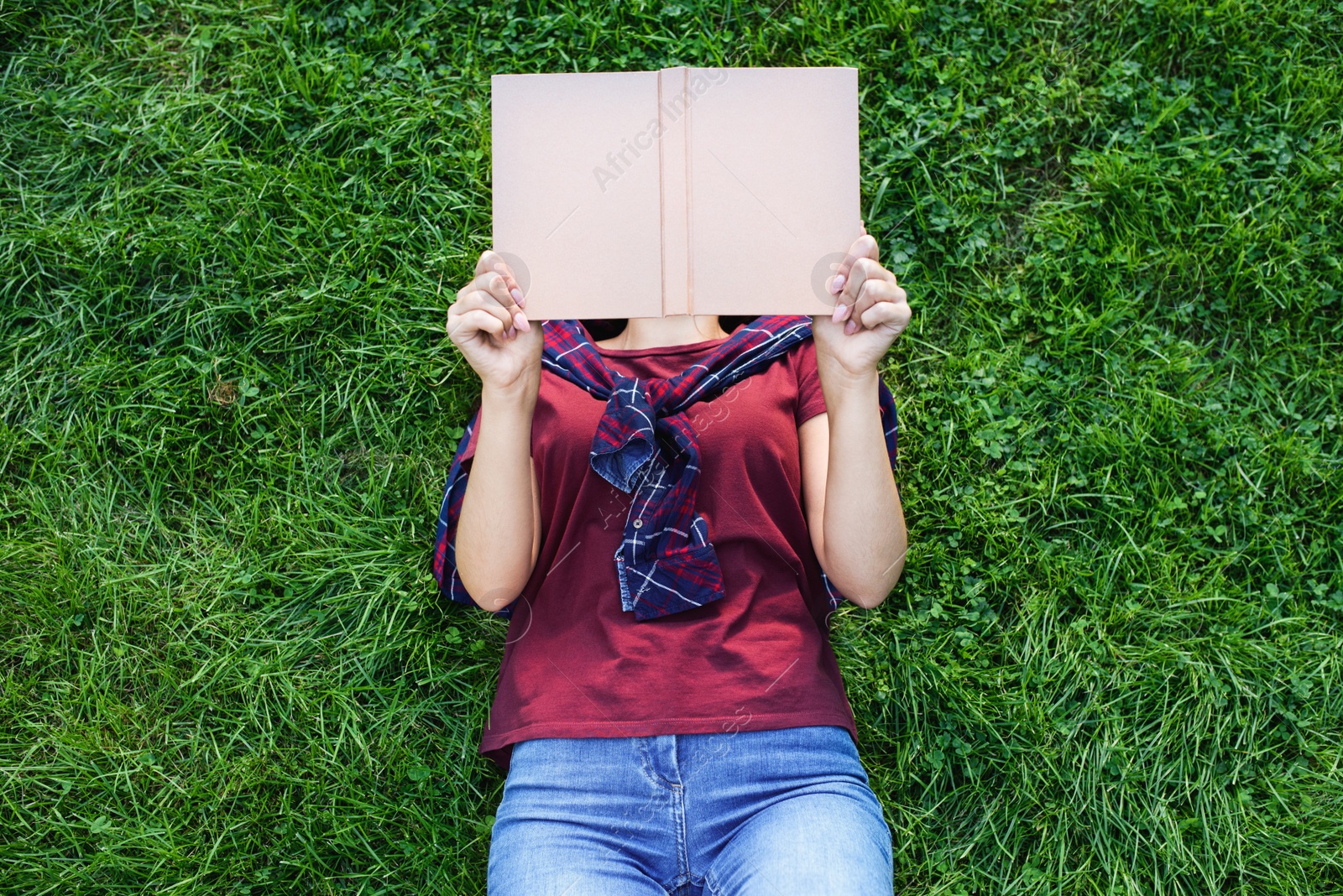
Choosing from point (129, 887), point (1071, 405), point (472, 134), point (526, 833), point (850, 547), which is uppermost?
point (472, 134)

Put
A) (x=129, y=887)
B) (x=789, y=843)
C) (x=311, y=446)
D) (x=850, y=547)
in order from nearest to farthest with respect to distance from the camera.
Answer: (x=789, y=843) → (x=850, y=547) → (x=129, y=887) → (x=311, y=446)

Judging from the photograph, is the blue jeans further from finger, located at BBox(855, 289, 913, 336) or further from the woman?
finger, located at BBox(855, 289, 913, 336)

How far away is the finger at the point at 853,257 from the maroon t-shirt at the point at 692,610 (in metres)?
0.42

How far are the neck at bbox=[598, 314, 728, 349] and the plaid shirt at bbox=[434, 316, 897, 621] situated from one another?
0.12 meters

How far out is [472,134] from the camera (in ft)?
9.05

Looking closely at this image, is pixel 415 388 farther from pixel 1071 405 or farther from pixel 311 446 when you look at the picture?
pixel 1071 405

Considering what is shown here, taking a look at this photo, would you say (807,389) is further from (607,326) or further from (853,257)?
(607,326)

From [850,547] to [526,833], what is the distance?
3.20 feet

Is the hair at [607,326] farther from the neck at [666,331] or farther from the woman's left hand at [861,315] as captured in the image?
the woman's left hand at [861,315]

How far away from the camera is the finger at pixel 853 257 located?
179 cm

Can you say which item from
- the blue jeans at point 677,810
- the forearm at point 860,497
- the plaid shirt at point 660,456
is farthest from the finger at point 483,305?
the blue jeans at point 677,810

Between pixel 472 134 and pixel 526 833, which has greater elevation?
pixel 472 134

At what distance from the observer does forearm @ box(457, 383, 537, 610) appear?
2016mm

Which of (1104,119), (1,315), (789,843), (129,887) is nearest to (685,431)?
(789,843)
